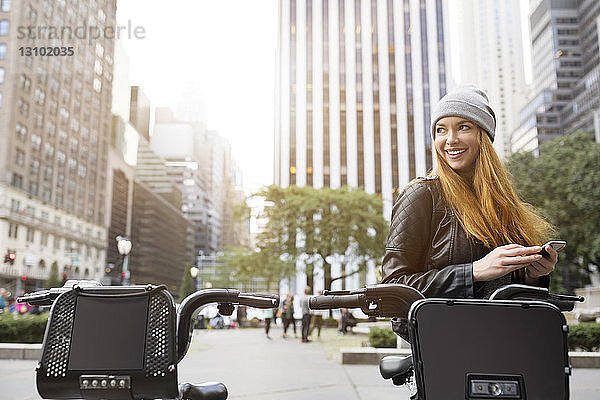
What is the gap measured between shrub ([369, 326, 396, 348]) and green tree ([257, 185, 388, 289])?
16540mm

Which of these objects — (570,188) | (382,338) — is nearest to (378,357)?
(382,338)

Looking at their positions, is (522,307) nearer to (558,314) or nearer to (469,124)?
(558,314)

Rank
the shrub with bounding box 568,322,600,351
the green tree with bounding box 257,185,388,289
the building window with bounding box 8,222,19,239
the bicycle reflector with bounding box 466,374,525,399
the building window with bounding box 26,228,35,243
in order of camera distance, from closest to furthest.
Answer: the bicycle reflector with bounding box 466,374,525,399 → the shrub with bounding box 568,322,600,351 → the green tree with bounding box 257,185,388,289 → the building window with bounding box 8,222,19,239 → the building window with bounding box 26,228,35,243

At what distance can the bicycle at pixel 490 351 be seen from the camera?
3.63 feet

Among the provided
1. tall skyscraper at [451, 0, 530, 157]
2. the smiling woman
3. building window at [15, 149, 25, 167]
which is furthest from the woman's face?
tall skyscraper at [451, 0, 530, 157]

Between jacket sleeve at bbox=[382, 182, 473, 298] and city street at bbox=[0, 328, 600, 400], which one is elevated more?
jacket sleeve at bbox=[382, 182, 473, 298]

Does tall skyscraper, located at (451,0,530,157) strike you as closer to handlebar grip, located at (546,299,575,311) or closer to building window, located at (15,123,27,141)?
building window, located at (15,123,27,141)

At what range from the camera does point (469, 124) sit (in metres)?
1.74

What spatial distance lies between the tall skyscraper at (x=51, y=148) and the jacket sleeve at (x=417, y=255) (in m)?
45.6

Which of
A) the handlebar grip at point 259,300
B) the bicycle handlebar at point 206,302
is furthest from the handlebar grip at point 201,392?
the handlebar grip at point 259,300

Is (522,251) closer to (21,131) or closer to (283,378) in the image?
(283,378)

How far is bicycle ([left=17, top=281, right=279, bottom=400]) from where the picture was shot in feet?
4.41

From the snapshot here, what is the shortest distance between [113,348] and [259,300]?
15.9 inches

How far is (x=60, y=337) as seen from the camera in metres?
1.40
